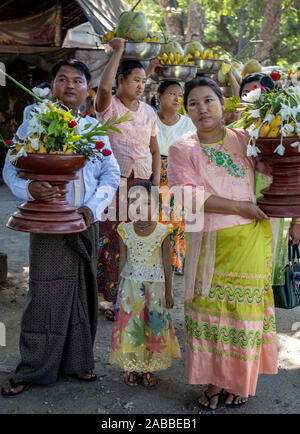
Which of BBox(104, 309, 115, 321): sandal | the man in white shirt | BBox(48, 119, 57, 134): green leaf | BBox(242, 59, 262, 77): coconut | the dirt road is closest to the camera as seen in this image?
BBox(48, 119, 57, 134): green leaf

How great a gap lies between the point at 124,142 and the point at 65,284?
5.60ft

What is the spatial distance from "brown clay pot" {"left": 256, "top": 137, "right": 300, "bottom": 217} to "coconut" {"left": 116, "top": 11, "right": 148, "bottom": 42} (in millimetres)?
2166

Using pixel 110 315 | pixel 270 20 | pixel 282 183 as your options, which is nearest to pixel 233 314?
pixel 282 183

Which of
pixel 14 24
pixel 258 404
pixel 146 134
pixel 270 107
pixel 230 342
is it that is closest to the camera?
pixel 270 107

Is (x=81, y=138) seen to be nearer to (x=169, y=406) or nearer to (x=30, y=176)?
(x=30, y=176)

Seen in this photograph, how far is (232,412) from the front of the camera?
3.22 meters

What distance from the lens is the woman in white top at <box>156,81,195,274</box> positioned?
5559mm

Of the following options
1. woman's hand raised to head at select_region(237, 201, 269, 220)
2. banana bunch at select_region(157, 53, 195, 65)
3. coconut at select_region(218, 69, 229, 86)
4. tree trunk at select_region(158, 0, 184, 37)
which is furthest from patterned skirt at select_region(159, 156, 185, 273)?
tree trunk at select_region(158, 0, 184, 37)

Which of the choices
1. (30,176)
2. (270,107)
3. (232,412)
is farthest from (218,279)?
(30,176)

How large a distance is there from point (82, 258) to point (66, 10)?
8.71 meters

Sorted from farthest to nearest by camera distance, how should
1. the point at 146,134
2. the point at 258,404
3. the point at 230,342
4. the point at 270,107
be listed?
the point at 146,134 < the point at 258,404 < the point at 230,342 < the point at 270,107

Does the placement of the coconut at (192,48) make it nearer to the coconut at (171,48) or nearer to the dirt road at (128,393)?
the coconut at (171,48)

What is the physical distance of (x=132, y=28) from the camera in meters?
4.66

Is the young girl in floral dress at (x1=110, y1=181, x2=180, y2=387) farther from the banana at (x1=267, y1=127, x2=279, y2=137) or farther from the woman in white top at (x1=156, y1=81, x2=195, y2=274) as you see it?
the woman in white top at (x1=156, y1=81, x2=195, y2=274)
